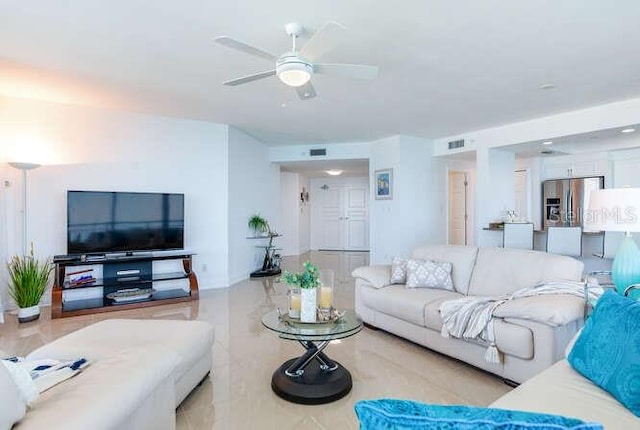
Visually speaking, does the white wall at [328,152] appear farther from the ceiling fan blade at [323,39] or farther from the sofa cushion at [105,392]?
the sofa cushion at [105,392]

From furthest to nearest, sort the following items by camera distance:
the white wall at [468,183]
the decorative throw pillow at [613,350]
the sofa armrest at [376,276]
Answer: the white wall at [468,183]
the sofa armrest at [376,276]
the decorative throw pillow at [613,350]

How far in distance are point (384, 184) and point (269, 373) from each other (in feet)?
15.5

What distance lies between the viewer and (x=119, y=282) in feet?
14.5

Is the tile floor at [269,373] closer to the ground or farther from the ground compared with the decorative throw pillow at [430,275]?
closer to the ground

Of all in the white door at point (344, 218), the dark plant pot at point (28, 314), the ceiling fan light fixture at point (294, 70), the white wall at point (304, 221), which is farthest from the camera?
the white door at point (344, 218)

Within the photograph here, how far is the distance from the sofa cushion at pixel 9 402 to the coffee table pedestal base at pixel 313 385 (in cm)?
142

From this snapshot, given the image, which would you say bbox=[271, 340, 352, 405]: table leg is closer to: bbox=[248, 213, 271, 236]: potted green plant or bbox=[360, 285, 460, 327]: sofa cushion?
bbox=[360, 285, 460, 327]: sofa cushion

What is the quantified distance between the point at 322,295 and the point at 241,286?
3396mm

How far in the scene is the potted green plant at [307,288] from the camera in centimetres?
229

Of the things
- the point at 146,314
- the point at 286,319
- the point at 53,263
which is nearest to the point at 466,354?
the point at 286,319

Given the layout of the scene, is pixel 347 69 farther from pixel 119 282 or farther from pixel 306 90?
pixel 119 282

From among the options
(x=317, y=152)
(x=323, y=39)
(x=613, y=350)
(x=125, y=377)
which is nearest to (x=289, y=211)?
(x=317, y=152)

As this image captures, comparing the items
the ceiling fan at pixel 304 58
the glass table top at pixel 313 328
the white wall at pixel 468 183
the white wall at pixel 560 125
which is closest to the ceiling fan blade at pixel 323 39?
the ceiling fan at pixel 304 58

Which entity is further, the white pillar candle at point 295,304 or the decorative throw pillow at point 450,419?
A: the white pillar candle at point 295,304
